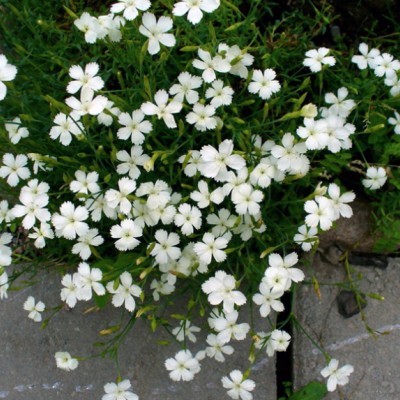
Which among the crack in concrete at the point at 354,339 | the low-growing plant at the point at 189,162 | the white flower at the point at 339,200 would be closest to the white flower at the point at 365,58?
the low-growing plant at the point at 189,162

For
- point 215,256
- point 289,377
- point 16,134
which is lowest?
point 289,377

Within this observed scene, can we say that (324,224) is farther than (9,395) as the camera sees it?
No

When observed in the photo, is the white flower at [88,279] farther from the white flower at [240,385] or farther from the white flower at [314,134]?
the white flower at [314,134]

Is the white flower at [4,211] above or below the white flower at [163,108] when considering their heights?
below

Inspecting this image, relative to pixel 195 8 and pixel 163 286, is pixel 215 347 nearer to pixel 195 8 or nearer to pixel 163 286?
pixel 163 286

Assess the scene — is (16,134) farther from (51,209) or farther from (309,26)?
(309,26)

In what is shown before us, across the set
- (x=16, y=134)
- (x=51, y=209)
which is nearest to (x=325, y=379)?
(x=51, y=209)
